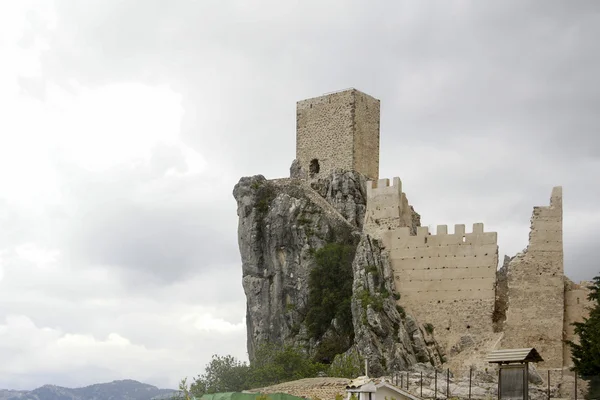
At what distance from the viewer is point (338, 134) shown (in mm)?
78562

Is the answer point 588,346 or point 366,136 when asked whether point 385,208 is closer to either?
point 366,136

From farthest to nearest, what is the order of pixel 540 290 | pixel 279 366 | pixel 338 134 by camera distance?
pixel 338 134, pixel 279 366, pixel 540 290

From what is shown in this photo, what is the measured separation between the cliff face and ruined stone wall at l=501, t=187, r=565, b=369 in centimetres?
636

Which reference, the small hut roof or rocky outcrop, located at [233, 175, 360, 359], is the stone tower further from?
the small hut roof

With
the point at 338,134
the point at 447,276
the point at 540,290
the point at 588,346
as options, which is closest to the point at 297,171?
the point at 338,134

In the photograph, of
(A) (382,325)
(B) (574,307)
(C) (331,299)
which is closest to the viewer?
(B) (574,307)

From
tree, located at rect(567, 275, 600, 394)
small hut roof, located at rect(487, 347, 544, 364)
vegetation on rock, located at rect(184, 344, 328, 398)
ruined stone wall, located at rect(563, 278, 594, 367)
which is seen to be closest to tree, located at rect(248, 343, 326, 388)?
vegetation on rock, located at rect(184, 344, 328, 398)

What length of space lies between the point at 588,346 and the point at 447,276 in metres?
10.0

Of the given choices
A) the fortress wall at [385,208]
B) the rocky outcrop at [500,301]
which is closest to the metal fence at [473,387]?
the rocky outcrop at [500,301]

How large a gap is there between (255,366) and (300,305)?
14.8 ft

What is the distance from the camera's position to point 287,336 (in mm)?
74125

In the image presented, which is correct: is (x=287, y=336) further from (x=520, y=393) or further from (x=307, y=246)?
(x=520, y=393)

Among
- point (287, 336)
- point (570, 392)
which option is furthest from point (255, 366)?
point (570, 392)

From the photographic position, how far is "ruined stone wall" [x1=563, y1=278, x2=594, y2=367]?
212ft
